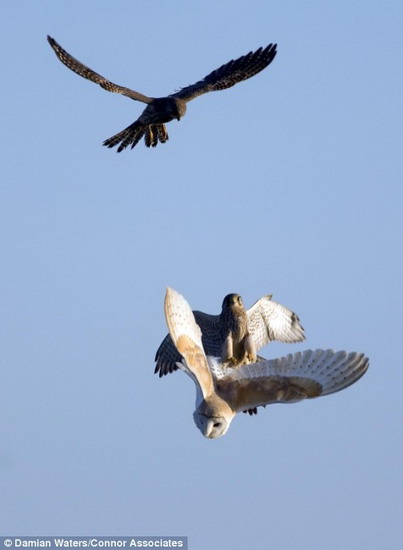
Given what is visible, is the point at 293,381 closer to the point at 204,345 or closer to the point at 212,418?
the point at 212,418

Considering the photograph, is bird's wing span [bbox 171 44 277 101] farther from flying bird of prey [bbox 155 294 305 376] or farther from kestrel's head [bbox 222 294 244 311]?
kestrel's head [bbox 222 294 244 311]

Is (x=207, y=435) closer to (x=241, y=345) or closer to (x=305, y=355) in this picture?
(x=305, y=355)

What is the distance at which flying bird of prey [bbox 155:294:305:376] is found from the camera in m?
19.9

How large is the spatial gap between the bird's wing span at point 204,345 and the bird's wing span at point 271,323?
35.5 inches

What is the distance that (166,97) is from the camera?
2408 centimetres

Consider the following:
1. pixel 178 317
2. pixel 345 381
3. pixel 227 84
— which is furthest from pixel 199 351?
pixel 227 84

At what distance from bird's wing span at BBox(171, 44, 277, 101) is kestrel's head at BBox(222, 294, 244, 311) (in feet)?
17.8

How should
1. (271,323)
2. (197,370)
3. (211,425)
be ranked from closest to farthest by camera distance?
1. (211,425)
2. (197,370)
3. (271,323)

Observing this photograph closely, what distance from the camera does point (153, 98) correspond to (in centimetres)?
2408

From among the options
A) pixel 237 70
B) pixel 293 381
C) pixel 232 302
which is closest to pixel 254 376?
pixel 293 381

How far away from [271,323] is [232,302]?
224cm

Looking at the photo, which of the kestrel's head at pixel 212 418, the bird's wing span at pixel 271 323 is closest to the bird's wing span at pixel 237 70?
the bird's wing span at pixel 271 323

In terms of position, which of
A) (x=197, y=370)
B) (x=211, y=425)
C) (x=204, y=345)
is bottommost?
(x=211, y=425)

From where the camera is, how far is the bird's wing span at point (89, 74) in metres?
23.1
